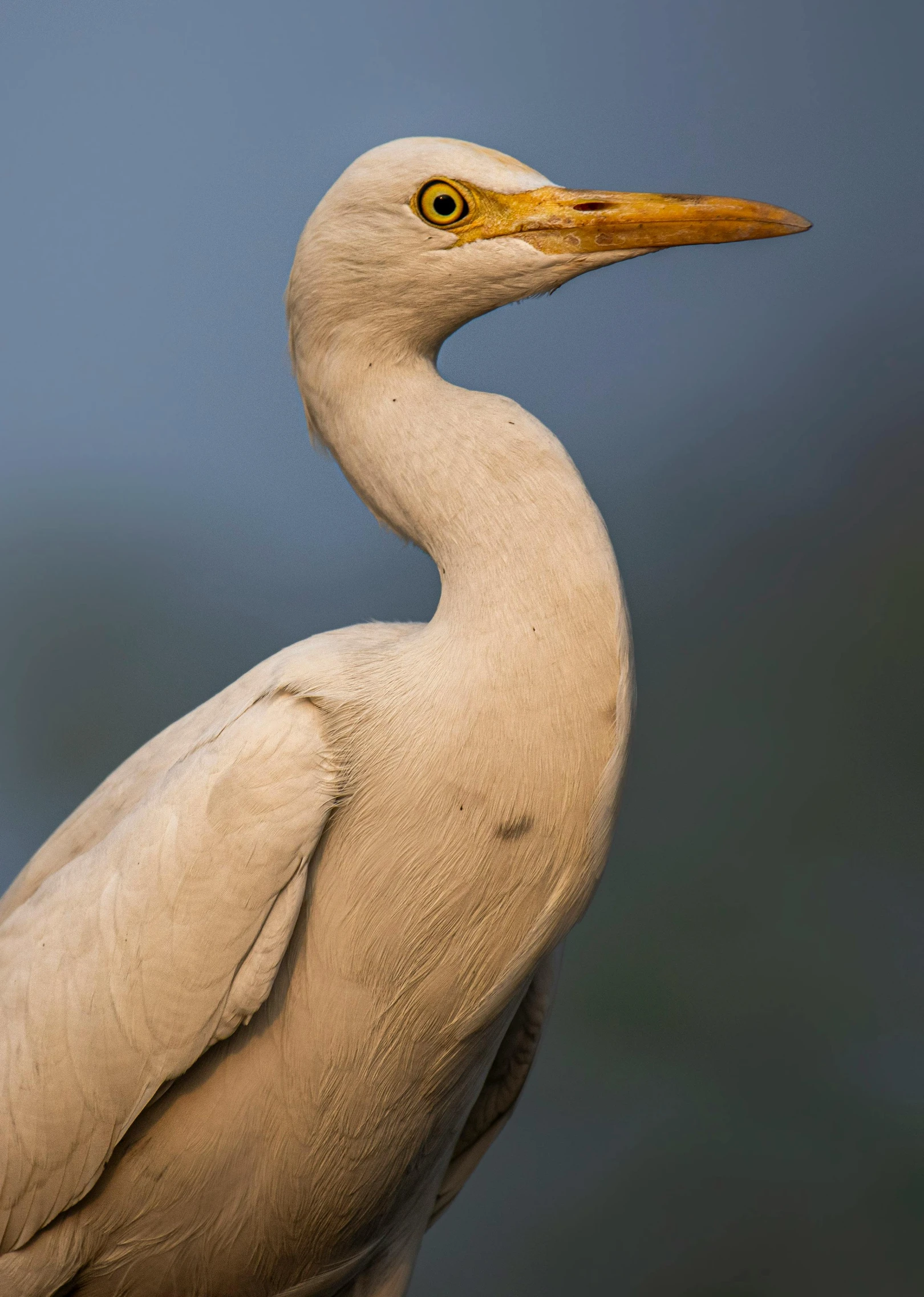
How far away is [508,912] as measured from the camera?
3.41 ft

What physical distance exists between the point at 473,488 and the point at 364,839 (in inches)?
12.5

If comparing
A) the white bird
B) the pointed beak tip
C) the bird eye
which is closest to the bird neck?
the white bird

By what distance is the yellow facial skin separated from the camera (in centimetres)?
105

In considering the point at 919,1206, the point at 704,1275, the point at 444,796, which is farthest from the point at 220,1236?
the point at 919,1206

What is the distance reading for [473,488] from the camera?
1036 millimetres

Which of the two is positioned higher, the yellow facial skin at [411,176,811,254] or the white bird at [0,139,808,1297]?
the yellow facial skin at [411,176,811,254]

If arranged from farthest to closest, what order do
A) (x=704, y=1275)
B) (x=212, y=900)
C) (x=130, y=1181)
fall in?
(x=704, y=1275)
(x=130, y=1181)
(x=212, y=900)

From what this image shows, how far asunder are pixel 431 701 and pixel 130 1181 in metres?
0.53

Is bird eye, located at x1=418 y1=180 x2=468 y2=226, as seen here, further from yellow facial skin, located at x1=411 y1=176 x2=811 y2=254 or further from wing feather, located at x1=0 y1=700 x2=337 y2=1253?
wing feather, located at x1=0 y1=700 x2=337 y2=1253

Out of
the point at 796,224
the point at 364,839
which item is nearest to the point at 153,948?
the point at 364,839

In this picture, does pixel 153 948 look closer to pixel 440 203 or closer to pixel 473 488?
pixel 473 488

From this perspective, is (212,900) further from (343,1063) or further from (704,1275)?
(704,1275)

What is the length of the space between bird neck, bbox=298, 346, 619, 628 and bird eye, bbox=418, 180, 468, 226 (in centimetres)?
12

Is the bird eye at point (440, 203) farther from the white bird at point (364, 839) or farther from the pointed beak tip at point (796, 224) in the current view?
the pointed beak tip at point (796, 224)
